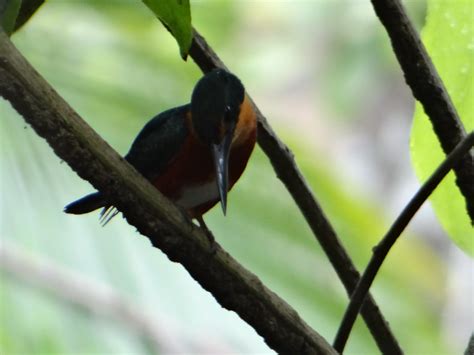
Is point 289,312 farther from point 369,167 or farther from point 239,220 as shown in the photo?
point 369,167

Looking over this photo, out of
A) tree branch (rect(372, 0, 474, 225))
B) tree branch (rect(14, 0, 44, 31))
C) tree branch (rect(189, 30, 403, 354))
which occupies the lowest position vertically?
tree branch (rect(14, 0, 44, 31))

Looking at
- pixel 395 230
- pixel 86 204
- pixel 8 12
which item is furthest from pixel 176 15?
pixel 86 204

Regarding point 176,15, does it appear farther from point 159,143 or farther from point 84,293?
point 84,293

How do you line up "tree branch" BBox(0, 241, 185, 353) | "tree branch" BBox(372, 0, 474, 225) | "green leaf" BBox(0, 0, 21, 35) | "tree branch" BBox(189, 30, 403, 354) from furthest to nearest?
"tree branch" BBox(0, 241, 185, 353) → "tree branch" BBox(189, 30, 403, 354) → "tree branch" BBox(372, 0, 474, 225) → "green leaf" BBox(0, 0, 21, 35)

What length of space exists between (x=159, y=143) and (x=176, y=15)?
0.78 metres

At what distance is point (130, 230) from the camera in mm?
2695

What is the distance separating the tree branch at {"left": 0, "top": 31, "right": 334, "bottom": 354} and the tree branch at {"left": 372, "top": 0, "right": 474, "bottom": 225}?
0.35 meters

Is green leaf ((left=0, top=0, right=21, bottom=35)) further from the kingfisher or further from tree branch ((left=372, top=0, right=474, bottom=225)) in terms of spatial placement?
the kingfisher

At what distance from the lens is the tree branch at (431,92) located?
1378mm

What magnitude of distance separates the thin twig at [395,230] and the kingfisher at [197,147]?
539 millimetres

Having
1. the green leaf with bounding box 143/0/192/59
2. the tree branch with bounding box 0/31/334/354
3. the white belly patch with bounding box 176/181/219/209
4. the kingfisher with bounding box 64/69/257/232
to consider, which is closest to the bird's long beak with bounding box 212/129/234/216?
the kingfisher with bounding box 64/69/257/232

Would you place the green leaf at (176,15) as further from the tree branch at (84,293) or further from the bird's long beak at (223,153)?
the tree branch at (84,293)

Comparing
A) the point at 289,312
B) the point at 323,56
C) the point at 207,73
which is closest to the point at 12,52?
the point at 289,312

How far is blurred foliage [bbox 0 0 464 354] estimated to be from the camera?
7.32 ft
